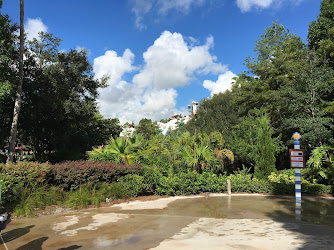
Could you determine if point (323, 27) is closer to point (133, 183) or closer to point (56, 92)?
point (133, 183)

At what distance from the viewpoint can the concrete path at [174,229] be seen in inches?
168

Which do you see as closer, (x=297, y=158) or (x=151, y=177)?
(x=297, y=158)

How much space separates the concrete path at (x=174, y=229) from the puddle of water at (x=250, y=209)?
3 centimetres

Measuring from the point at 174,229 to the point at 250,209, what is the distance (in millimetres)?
3150

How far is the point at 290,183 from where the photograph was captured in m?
10.5

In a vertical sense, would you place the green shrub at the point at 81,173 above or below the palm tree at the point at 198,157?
below

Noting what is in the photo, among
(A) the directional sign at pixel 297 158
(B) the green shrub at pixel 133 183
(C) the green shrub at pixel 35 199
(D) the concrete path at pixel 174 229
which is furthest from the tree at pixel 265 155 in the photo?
(C) the green shrub at pixel 35 199

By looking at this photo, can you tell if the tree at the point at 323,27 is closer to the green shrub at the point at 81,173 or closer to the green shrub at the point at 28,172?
the green shrub at the point at 81,173

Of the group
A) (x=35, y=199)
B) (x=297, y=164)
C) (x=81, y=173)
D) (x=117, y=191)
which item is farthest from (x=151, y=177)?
(x=297, y=164)

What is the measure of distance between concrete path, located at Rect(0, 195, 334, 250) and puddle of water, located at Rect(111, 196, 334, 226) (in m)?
0.03

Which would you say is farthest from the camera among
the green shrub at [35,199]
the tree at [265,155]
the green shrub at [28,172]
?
the tree at [265,155]

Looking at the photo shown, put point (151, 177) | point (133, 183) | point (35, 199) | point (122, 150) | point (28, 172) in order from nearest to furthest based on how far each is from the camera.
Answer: point (35, 199) < point (28, 172) < point (133, 183) < point (151, 177) < point (122, 150)

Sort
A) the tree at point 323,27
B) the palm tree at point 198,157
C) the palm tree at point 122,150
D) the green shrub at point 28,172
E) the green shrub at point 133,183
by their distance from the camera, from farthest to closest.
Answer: the tree at point 323,27 < the palm tree at point 198,157 < the palm tree at point 122,150 < the green shrub at point 133,183 < the green shrub at point 28,172

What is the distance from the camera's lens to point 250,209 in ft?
23.7
